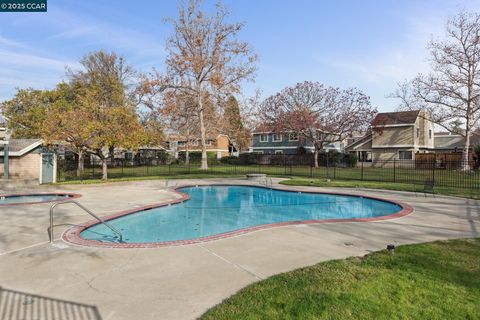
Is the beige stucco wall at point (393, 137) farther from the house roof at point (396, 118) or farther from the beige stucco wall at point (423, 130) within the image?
the beige stucco wall at point (423, 130)

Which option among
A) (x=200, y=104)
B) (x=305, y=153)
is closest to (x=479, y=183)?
(x=200, y=104)

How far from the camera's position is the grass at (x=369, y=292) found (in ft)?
12.0

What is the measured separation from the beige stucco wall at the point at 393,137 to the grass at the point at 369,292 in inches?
1505

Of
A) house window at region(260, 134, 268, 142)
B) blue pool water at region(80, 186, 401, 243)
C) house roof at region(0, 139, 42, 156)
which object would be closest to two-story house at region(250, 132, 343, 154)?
house window at region(260, 134, 268, 142)

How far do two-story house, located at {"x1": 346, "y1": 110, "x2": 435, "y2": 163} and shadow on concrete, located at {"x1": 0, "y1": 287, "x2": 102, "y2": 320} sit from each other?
4018cm

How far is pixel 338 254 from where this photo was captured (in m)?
5.99

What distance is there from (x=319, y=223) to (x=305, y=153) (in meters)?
37.9

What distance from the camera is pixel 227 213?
1268cm

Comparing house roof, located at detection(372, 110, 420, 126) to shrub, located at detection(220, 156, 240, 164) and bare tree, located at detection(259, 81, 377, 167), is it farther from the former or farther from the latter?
shrub, located at detection(220, 156, 240, 164)

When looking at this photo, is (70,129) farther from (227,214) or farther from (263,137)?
(263,137)

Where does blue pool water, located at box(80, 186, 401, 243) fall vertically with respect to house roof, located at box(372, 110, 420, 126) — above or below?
below

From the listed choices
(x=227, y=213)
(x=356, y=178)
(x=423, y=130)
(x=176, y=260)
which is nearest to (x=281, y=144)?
(x=423, y=130)

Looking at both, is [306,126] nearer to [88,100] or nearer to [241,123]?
[241,123]

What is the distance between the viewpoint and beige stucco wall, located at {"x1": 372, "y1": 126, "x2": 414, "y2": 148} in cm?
3978
